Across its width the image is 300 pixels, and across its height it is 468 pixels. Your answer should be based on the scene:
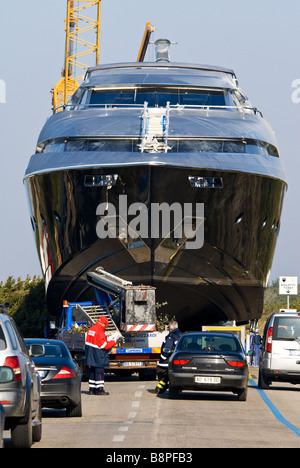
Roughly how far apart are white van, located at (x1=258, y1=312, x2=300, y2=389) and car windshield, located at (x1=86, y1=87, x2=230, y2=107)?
8.55 metres

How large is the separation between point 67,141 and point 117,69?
16.1ft

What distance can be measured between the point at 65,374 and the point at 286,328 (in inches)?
313

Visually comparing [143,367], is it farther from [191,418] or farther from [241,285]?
[191,418]

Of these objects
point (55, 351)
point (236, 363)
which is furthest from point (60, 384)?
point (236, 363)

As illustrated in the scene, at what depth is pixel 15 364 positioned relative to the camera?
9.87 meters

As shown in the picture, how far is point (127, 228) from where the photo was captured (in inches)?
977

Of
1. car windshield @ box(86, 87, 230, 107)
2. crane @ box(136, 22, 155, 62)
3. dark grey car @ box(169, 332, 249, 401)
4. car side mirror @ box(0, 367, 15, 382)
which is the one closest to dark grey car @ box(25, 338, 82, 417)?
dark grey car @ box(169, 332, 249, 401)

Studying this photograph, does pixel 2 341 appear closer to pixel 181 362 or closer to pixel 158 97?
pixel 181 362

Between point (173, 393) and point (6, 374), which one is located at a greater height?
point (6, 374)

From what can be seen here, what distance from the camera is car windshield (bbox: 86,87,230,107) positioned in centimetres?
2811

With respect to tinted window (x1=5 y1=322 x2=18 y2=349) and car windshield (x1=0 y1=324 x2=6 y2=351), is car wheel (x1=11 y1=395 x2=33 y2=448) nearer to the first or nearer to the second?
tinted window (x1=5 y1=322 x2=18 y2=349)

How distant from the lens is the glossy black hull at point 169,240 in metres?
24.5

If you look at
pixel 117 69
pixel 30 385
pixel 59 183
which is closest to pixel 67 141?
pixel 59 183

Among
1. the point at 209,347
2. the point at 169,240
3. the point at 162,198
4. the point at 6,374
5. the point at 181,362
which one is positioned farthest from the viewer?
the point at 169,240
